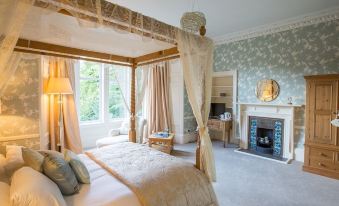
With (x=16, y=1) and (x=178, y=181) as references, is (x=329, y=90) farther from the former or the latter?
(x=16, y=1)

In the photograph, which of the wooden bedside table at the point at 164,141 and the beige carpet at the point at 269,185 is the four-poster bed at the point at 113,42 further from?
the wooden bedside table at the point at 164,141

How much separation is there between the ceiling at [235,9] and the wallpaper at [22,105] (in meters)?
1.83

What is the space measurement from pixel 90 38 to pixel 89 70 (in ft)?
9.39

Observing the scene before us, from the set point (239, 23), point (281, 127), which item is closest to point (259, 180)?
point (281, 127)

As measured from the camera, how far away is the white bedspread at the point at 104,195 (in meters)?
1.55

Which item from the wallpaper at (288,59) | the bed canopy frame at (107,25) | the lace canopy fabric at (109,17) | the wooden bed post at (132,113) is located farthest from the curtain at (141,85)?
the wallpaper at (288,59)

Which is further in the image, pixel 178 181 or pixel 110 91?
pixel 110 91

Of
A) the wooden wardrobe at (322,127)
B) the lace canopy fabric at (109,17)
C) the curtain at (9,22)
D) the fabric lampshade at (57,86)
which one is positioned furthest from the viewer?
the fabric lampshade at (57,86)

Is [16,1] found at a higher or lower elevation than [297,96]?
higher

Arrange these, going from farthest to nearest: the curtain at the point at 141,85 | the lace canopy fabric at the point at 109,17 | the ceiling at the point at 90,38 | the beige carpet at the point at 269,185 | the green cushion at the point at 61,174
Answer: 1. the curtain at the point at 141,85
2. the beige carpet at the point at 269,185
3. the ceiling at the point at 90,38
4. the green cushion at the point at 61,174
5. the lace canopy fabric at the point at 109,17

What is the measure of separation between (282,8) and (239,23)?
960mm

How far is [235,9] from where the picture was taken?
12.7ft

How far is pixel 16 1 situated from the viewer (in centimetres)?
113

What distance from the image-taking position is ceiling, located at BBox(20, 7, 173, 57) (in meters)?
1.95
